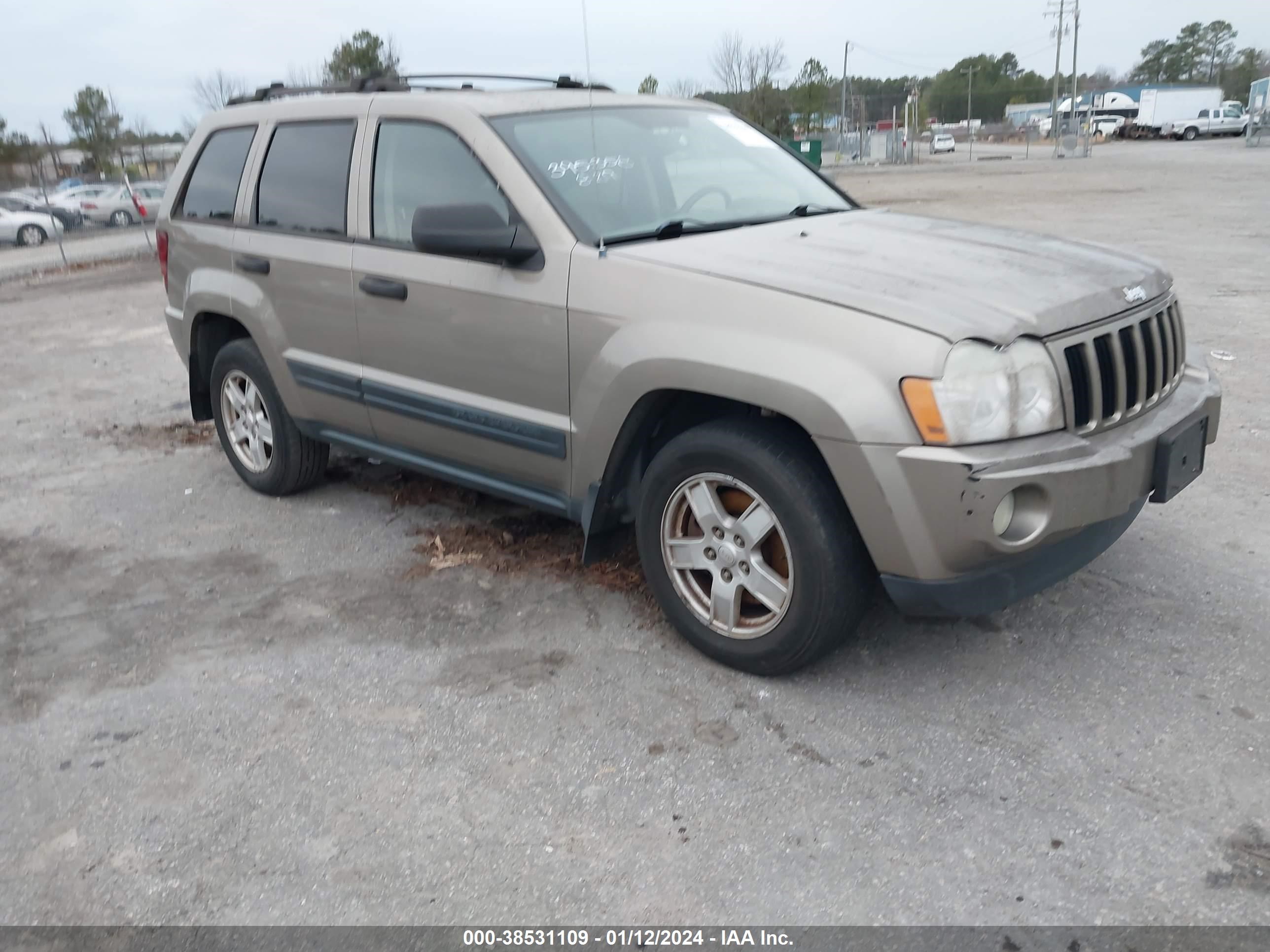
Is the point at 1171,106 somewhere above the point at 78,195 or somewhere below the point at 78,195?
above

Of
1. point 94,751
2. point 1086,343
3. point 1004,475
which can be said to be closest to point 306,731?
point 94,751

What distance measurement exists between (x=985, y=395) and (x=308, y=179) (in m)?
3.13

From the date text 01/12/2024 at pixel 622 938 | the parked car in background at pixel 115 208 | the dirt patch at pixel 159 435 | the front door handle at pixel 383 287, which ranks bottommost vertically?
the date text 01/12/2024 at pixel 622 938

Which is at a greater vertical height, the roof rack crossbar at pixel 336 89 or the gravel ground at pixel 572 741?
the roof rack crossbar at pixel 336 89

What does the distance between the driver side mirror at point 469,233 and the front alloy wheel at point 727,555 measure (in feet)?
3.25

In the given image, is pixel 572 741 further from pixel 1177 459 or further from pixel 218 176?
pixel 218 176

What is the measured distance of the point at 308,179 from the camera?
474 centimetres


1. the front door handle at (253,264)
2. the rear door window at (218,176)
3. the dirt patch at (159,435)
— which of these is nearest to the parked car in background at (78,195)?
the dirt patch at (159,435)

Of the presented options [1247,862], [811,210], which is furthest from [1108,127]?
[1247,862]

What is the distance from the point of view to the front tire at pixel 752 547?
3.21 meters

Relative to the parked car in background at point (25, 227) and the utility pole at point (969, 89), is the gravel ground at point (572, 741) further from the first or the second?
the utility pole at point (969, 89)

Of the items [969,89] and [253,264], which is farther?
[969,89]

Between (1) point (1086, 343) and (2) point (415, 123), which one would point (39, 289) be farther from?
(1) point (1086, 343)

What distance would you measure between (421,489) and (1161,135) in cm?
6364
